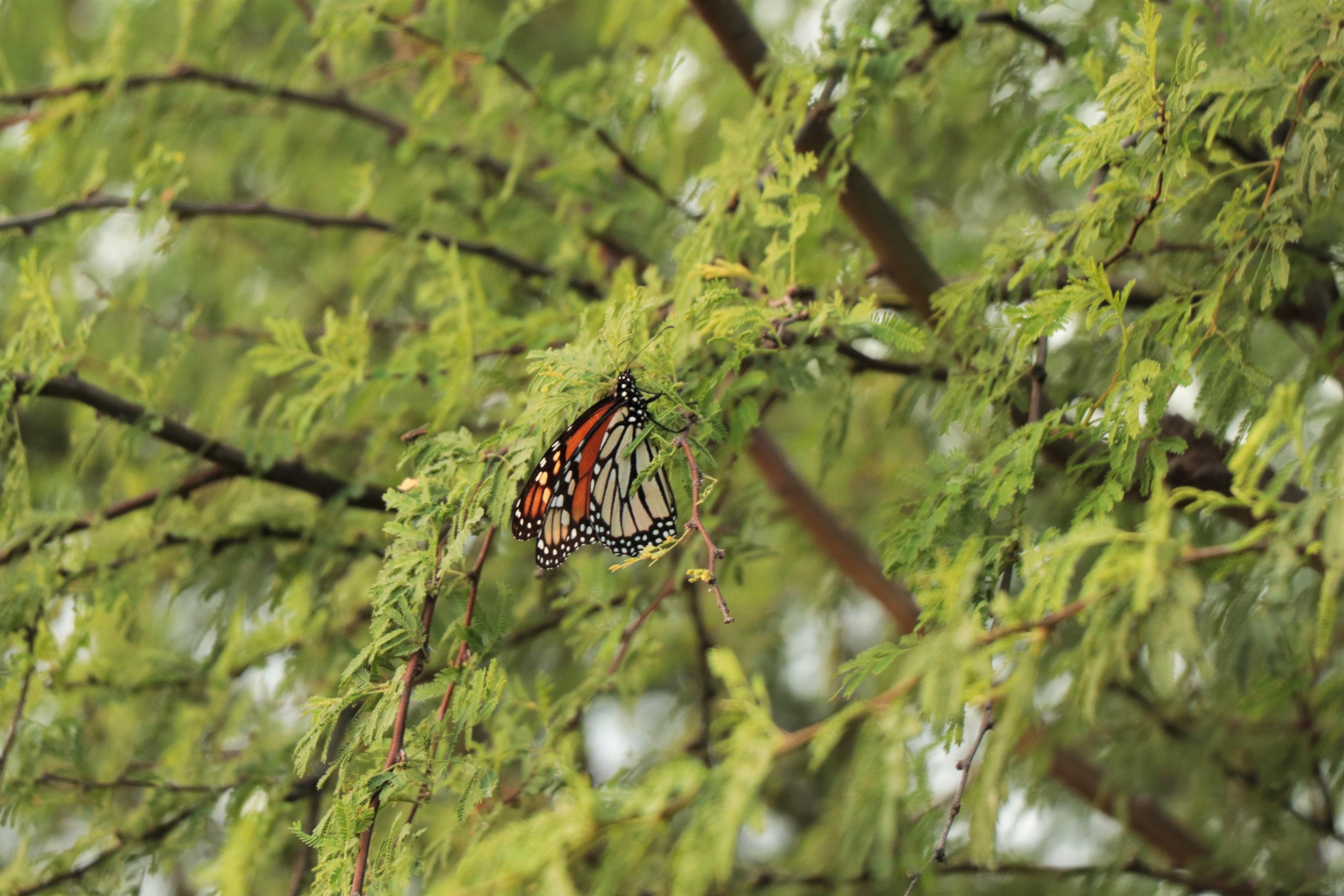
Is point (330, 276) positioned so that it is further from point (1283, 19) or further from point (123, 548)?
point (1283, 19)

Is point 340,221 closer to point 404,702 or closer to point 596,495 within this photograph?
point 596,495

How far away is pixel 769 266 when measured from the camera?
1.60m

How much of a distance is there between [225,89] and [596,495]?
177cm

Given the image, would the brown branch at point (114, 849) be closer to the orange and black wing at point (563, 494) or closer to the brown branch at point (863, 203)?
the orange and black wing at point (563, 494)

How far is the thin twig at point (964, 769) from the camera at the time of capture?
105 centimetres

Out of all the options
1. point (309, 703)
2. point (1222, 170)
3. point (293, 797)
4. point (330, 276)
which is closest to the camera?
point (309, 703)

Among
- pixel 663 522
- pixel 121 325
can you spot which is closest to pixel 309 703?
pixel 663 522

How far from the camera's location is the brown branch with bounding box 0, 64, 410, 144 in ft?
8.07

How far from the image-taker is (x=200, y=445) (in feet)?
6.75

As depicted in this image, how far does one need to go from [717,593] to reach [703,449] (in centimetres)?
26

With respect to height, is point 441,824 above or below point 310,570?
below

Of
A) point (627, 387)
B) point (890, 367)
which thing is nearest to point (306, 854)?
point (627, 387)

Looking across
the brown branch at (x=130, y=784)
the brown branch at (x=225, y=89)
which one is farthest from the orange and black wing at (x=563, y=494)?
the brown branch at (x=225, y=89)

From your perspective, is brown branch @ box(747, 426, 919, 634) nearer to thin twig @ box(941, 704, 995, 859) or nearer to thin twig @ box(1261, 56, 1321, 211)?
thin twig @ box(1261, 56, 1321, 211)
